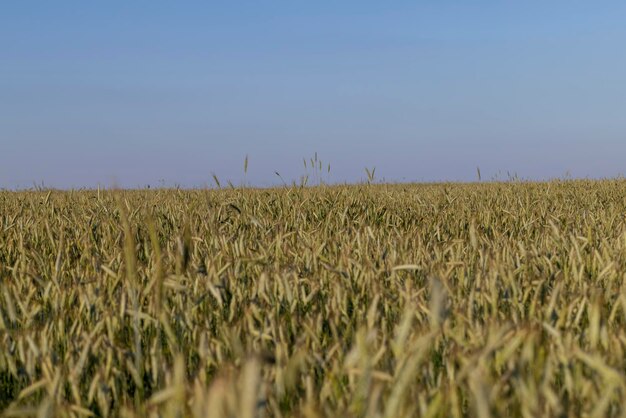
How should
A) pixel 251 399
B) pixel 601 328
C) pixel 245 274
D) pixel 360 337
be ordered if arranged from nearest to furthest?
pixel 251 399
pixel 360 337
pixel 601 328
pixel 245 274

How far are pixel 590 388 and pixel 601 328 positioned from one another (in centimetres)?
37

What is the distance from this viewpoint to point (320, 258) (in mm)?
2527

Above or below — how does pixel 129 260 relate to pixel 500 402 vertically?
above

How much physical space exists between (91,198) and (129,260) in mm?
5900

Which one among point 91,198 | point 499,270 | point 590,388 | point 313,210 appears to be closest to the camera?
point 590,388

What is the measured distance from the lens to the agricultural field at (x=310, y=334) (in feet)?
3.41

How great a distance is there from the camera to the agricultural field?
104 centimetres

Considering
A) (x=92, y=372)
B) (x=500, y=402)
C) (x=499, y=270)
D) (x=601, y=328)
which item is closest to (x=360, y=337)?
(x=500, y=402)

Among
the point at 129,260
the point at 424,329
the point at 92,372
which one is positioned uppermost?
the point at 129,260

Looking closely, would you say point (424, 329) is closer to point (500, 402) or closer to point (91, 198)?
point (500, 402)

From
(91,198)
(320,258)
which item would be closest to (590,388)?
(320,258)

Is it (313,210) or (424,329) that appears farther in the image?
(313,210)

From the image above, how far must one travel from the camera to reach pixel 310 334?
1570 millimetres

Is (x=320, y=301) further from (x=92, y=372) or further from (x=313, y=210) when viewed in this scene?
(x=313, y=210)
